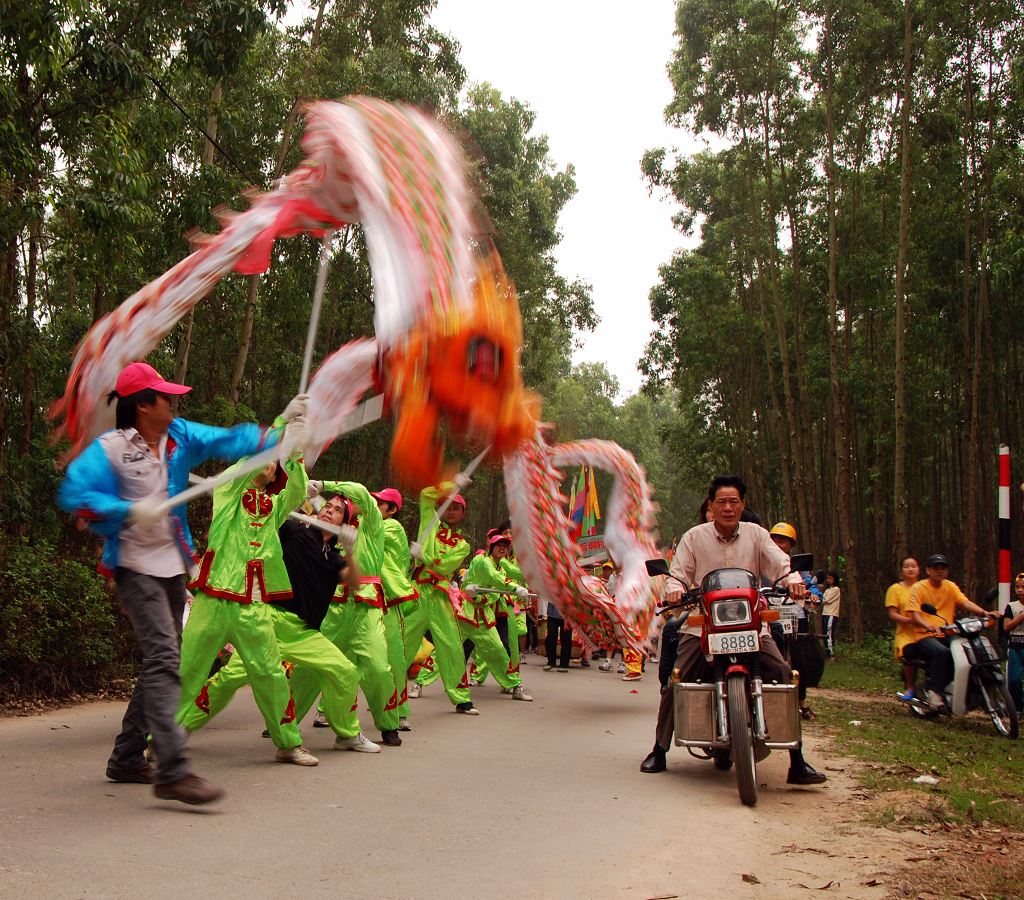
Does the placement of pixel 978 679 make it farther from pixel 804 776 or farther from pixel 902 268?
pixel 902 268

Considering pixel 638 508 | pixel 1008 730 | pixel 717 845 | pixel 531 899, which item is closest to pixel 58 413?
pixel 531 899

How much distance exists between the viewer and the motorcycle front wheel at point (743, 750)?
5.85m

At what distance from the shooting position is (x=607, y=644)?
10.2m

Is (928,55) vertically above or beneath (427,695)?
above

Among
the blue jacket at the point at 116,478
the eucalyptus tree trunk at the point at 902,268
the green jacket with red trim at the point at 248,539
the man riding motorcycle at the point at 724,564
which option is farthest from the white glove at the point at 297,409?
the eucalyptus tree trunk at the point at 902,268

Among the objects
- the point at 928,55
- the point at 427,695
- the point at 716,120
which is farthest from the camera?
the point at 716,120

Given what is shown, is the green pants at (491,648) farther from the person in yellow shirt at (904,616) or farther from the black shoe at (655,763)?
the black shoe at (655,763)

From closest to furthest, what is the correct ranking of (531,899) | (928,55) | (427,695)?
(531,899) < (427,695) < (928,55)

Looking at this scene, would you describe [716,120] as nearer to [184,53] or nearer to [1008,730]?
[184,53]

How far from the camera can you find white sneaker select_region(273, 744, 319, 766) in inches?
259

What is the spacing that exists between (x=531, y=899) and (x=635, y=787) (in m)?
2.56

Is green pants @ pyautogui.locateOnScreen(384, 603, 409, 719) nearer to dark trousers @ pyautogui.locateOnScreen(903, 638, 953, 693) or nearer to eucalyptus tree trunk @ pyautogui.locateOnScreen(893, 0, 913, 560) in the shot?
dark trousers @ pyautogui.locateOnScreen(903, 638, 953, 693)

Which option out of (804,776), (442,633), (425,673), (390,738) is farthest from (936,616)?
(390,738)

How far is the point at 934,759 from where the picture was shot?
7832 mm
